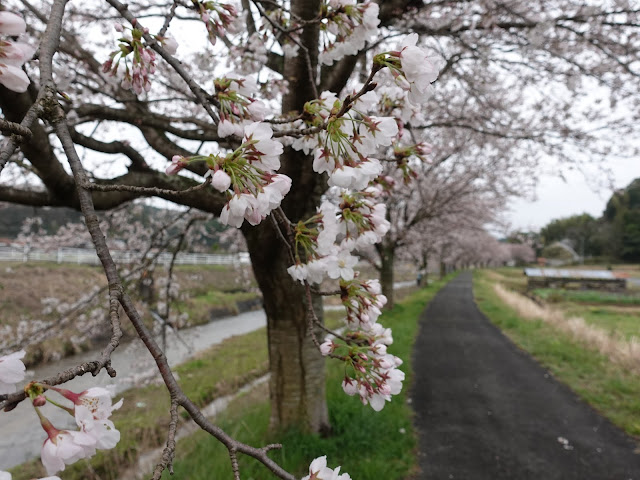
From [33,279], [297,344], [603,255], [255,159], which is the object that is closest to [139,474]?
[297,344]

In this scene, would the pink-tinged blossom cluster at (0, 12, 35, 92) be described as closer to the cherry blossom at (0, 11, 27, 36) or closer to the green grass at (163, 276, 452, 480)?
the cherry blossom at (0, 11, 27, 36)

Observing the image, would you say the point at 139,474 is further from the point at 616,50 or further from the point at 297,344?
the point at 616,50

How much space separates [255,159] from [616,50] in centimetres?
547

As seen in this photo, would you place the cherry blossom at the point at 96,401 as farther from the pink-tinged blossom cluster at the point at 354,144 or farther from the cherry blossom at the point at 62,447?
the pink-tinged blossom cluster at the point at 354,144

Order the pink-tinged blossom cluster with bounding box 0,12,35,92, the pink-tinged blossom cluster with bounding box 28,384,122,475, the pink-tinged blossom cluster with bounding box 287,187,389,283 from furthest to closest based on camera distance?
the pink-tinged blossom cluster with bounding box 287,187,389,283 → the pink-tinged blossom cluster with bounding box 0,12,35,92 → the pink-tinged blossom cluster with bounding box 28,384,122,475

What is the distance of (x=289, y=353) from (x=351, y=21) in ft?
9.47

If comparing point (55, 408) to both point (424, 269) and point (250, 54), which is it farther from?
point (424, 269)

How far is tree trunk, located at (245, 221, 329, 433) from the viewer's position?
132 inches

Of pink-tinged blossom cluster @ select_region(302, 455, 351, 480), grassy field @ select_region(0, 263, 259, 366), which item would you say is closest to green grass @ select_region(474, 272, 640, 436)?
pink-tinged blossom cluster @ select_region(302, 455, 351, 480)

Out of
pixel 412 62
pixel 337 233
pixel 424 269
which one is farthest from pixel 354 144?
pixel 424 269

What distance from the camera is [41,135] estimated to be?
2.35 metres

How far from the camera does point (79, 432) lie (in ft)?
2.27

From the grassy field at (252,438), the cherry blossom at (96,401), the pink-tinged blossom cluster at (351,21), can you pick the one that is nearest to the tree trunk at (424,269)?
the grassy field at (252,438)

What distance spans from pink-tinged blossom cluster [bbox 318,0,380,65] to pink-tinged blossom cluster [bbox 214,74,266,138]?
50cm
